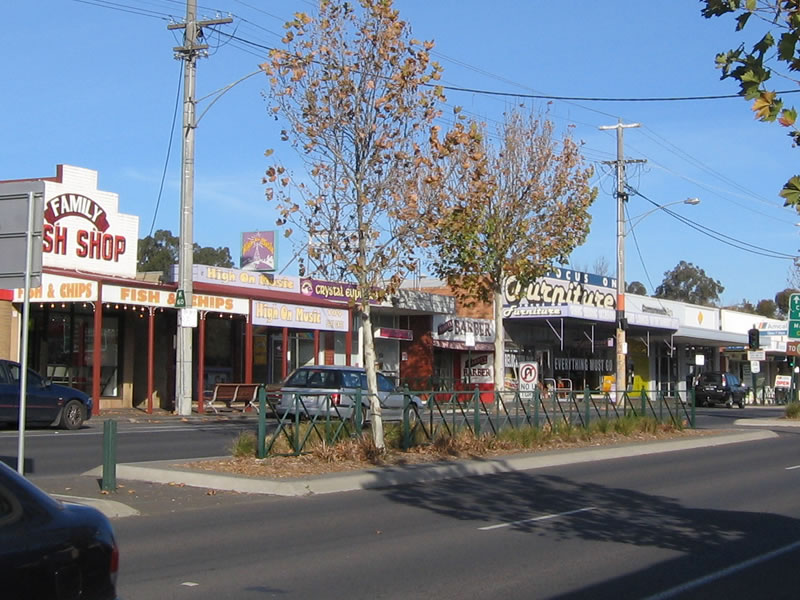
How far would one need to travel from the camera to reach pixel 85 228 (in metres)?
31.3

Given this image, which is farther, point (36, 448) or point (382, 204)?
point (36, 448)

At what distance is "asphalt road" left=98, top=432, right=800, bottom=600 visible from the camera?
332 inches

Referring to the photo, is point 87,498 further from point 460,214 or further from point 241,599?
point 460,214

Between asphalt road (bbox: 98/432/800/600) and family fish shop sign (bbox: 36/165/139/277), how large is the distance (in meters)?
18.8

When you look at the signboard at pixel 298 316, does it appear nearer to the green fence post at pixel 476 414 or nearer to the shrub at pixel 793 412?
the green fence post at pixel 476 414

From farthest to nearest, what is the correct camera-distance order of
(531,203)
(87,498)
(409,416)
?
1. (531,203)
2. (409,416)
3. (87,498)

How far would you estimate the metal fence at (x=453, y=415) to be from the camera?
16391mm

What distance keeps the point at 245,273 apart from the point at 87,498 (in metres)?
22.5

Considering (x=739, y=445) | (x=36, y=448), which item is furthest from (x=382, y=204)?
(x=739, y=445)

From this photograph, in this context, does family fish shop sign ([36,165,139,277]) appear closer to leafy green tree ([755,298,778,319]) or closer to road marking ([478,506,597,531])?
road marking ([478,506,597,531])

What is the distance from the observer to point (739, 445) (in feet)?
80.4

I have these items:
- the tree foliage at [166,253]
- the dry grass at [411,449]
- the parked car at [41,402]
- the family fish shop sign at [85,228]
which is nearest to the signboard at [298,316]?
the family fish shop sign at [85,228]

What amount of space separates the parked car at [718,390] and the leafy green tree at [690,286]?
203 ft

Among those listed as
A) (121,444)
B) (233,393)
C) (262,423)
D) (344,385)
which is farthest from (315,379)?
(262,423)
